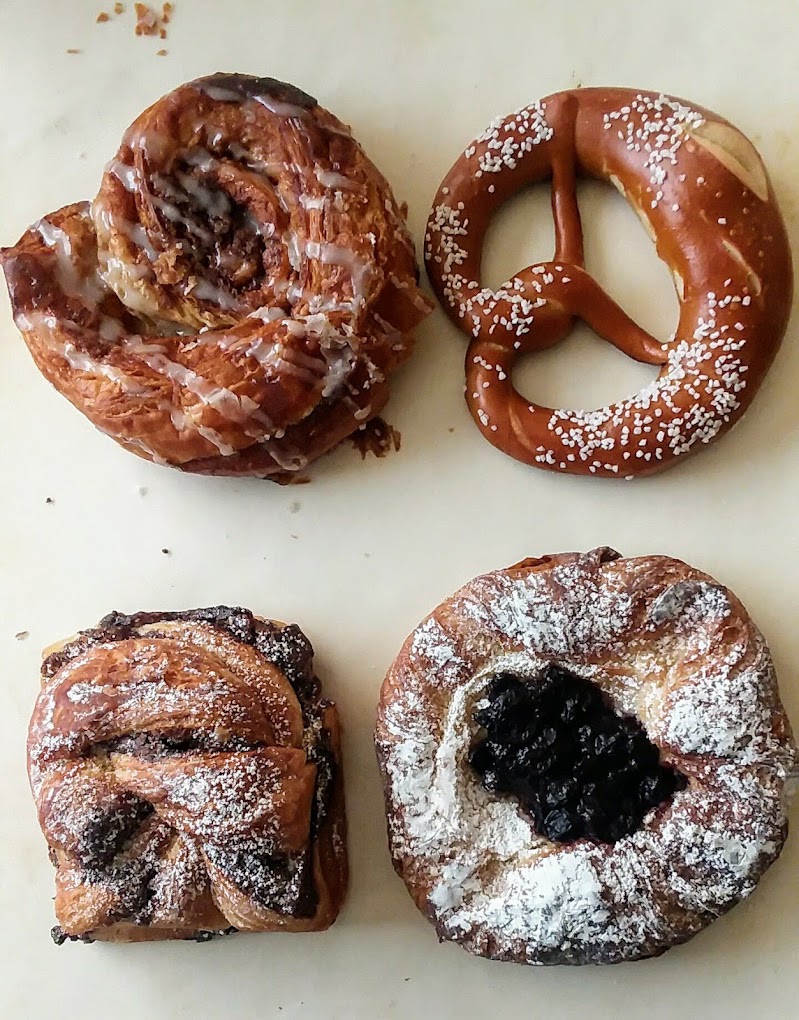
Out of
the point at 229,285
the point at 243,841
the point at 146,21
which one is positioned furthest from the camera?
the point at 146,21

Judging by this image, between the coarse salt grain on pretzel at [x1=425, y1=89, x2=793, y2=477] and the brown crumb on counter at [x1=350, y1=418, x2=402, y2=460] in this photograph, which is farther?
the brown crumb on counter at [x1=350, y1=418, x2=402, y2=460]

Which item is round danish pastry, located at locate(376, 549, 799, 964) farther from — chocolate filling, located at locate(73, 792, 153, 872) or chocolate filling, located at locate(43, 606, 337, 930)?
chocolate filling, located at locate(73, 792, 153, 872)

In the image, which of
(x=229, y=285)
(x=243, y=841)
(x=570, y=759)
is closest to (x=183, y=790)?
(x=243, y=841)

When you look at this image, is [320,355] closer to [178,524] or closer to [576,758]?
[178,524]

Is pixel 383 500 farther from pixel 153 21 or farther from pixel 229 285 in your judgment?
pixel 153 21

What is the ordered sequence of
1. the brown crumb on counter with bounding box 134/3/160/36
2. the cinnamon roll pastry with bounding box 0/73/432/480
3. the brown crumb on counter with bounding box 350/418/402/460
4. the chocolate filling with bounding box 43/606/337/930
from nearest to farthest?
the chocolate filling with bounding box 43/606/337/930 < the cinnamon roll pastry with bounding box 0/73/432/480 < the brown crumb on counter with bounding box 350/418/402/460 < the brown crumb on counter with bounding box 134/3/160/36

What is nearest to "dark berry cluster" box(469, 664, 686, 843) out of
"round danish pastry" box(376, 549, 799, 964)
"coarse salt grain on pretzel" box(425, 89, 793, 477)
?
"round danish pastry" box(376, 549, 799, 964)

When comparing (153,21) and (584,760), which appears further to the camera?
(153,21)
